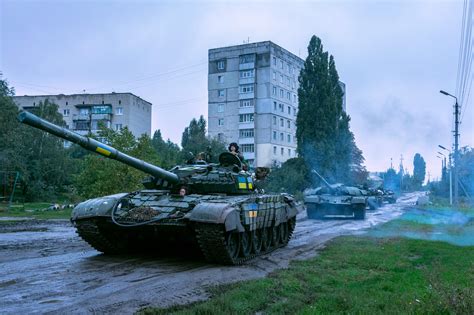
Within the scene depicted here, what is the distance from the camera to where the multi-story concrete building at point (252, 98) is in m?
63.9

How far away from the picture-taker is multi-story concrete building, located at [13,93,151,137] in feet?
216

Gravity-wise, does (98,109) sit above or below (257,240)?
above

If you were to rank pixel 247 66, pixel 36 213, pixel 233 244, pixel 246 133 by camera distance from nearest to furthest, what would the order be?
pixel 233 244
pixel 36 213
pixel 247 66
pixel 246 133

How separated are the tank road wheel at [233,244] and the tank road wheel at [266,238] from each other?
5.83 feet

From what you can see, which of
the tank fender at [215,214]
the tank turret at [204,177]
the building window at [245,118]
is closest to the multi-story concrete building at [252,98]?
the building window at [245,118]

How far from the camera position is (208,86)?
67.8 m

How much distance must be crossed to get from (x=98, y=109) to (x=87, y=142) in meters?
59.0

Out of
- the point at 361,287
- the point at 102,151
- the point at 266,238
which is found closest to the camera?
the point at 361,287

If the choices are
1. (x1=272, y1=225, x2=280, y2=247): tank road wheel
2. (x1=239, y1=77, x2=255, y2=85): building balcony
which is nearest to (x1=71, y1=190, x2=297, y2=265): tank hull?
(x1=272, y1=225, x2=280, y2=247): tank road wheel

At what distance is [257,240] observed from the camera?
12297 mm

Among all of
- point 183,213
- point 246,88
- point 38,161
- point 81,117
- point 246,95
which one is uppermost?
point 246,88

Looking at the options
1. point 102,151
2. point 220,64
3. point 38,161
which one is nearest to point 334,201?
point 102,151

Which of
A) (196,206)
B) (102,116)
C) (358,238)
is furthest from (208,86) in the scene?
(196,206)

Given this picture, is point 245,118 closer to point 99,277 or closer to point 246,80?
point 246,80
